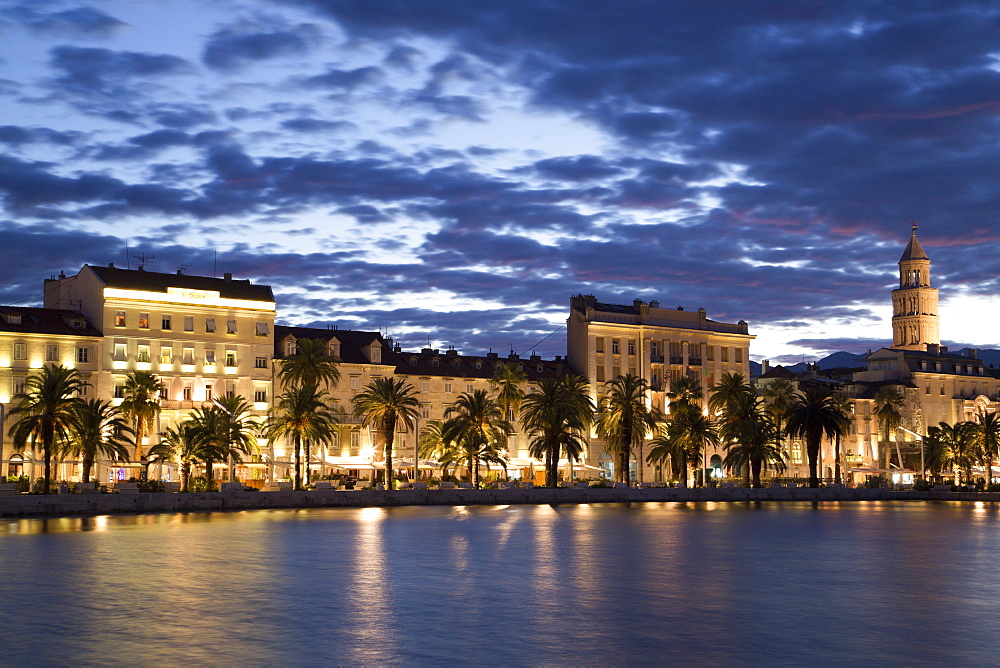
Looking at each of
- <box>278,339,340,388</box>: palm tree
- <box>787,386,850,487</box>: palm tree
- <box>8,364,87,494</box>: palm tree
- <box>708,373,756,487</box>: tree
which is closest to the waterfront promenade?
<box>787,386,850,487</box>: palm tree

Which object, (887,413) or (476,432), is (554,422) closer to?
(476,432)

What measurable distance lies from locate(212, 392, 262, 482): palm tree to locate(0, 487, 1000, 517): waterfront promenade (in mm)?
7585

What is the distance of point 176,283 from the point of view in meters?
108

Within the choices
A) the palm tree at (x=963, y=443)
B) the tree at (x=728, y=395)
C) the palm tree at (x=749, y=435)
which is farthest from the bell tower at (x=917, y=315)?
the palm tree at (x=749, y=435)

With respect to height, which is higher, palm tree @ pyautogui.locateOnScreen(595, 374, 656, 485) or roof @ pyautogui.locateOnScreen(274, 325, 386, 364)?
roof @ pyautogui.locateOnScreen(274, 325, 386, 364)

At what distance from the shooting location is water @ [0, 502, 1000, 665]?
25.3 metres

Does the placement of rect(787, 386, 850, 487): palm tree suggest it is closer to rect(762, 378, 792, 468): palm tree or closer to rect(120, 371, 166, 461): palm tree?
rect(762, 378, 792, 468): palm tree

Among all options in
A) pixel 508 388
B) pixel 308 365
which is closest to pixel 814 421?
pixel 508 388

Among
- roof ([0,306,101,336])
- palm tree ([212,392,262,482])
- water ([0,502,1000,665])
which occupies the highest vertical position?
roof ([0,306,101,336])

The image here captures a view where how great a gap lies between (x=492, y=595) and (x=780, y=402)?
313 ft

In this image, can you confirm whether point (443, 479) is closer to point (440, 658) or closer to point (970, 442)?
point (970, 442)

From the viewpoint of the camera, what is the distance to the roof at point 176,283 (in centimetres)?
10494

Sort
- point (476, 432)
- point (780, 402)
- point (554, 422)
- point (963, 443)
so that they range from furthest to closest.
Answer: point (963, 443)
point (780, 402)
point (476, 432)
point (554, 422)

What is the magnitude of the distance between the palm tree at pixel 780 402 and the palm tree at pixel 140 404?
186 feet
